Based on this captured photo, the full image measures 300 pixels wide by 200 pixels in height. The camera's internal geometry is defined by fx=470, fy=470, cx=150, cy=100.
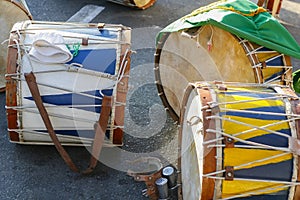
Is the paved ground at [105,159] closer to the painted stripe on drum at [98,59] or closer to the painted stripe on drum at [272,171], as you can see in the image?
the painted stripe on drum at [98,59]

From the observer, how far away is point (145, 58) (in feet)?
12.1

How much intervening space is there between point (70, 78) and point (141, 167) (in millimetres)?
646

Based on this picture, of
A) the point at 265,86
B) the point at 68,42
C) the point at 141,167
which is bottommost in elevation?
the point at 141,167

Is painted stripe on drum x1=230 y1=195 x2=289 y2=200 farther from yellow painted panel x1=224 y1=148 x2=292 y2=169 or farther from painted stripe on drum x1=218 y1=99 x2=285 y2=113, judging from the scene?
painted stripe on drum x1=218 y1=99 x2=285 y2=113

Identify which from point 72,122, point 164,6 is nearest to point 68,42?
point 72,122

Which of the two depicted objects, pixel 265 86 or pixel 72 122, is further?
pixel 72 122

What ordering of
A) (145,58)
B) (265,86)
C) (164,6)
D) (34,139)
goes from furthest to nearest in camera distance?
(164,6), (145,58), (34,139), (265,86)

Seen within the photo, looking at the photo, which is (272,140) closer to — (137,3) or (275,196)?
(275,196)

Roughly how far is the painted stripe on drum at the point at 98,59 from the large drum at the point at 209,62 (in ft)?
1.45

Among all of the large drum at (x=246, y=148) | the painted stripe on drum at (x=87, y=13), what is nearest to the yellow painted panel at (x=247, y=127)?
the large drum at (x=246, y=148)

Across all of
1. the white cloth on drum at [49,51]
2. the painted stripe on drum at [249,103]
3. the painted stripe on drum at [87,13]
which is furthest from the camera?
the painted stripe on drum at [87,13]

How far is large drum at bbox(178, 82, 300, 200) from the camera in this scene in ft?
5.93

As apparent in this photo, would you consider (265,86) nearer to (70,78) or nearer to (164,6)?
(70,78)

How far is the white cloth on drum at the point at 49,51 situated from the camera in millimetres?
2410
